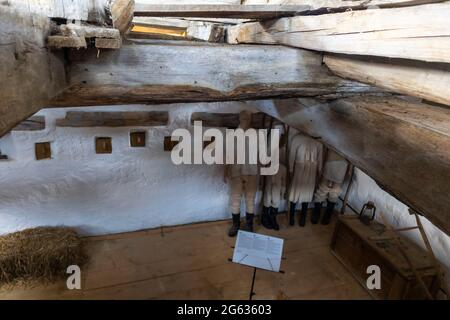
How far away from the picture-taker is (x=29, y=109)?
0.60m

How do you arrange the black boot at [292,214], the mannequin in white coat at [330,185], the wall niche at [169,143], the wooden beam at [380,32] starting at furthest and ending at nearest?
the black boot at [292,214]
the mannequin in white coat at [330,185]
the wall niche at [169,143]
the wooden beam at [380,32]

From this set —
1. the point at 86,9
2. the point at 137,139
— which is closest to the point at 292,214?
the point at 137,139

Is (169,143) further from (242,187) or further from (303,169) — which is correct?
(303,169)

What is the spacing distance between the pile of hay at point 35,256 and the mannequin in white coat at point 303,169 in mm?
2068

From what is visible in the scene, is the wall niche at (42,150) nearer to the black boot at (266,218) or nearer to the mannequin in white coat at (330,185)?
the black boot at (266,218)

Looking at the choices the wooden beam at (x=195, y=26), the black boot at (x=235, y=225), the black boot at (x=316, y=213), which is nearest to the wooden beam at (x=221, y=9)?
the wooden beam at (x=195, y=26)

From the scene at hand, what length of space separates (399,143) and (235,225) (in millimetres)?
2513

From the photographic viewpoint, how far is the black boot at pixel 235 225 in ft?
10.2

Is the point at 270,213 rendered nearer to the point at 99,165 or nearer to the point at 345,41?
the point at 99,165

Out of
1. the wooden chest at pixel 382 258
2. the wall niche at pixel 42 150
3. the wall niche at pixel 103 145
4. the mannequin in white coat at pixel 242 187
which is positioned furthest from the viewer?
the mannequin in white coat at pixel 242 187

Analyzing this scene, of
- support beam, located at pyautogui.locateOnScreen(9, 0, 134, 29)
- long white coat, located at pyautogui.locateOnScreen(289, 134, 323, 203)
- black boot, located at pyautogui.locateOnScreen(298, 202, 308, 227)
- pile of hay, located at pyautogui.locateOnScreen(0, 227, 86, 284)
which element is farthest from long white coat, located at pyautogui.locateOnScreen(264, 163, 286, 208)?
support beam, located at pyautogui.locateOnScreen(9, 0, 134, 29)

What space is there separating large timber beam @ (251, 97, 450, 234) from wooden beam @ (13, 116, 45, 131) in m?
2.17

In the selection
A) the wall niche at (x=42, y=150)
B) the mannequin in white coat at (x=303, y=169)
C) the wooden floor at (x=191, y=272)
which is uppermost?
the wall niche at (x=42, y=150)

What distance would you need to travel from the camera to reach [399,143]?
0.77 m
